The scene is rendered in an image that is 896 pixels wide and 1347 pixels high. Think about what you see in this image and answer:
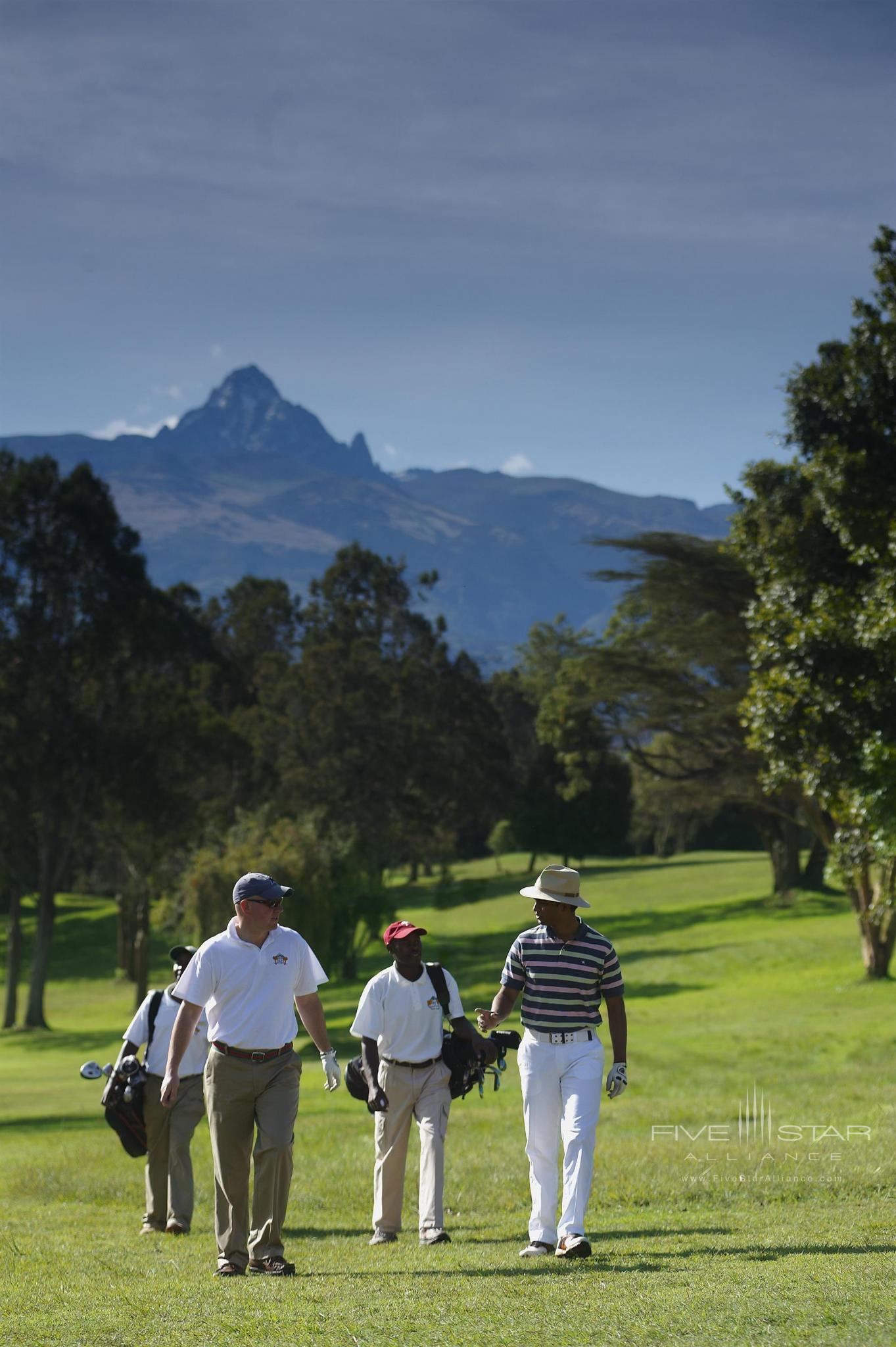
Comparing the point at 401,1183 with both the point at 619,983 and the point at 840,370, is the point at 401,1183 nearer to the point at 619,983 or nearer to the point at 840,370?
the point at 619,983

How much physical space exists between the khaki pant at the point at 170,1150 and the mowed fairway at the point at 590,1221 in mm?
286

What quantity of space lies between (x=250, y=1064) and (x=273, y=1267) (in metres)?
1.06

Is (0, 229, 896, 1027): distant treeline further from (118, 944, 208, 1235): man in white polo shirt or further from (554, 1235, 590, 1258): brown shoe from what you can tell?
(554, 1235, 590, 1258): brown shoe

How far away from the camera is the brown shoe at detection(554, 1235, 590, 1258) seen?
7844 mm

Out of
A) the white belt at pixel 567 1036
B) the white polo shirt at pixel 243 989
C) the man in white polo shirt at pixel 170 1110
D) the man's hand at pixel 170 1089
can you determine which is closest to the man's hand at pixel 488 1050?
the white belt at pixel 567 1036

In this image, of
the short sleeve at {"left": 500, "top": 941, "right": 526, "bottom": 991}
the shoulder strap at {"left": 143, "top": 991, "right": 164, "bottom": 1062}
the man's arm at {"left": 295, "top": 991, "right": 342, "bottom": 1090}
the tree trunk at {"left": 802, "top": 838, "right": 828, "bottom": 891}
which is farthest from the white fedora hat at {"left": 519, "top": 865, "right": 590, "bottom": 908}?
the tree trunk at {"left": 802, "top": 838, "right": 828, "bottom": 891}

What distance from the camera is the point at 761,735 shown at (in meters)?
25.1

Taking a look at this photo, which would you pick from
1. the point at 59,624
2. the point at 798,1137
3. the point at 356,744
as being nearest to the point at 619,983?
the point at 798,1137

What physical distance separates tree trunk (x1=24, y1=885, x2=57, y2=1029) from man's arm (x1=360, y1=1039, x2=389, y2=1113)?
36.0 metres

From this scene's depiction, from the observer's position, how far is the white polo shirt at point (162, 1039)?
10188 mm

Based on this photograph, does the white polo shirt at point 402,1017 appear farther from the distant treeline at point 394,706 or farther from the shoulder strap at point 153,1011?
the distant treeline at point 394,706

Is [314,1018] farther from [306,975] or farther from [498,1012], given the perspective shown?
[498,1012]

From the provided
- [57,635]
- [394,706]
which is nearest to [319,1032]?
[57,635]

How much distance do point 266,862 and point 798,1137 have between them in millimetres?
Answer: 26576
